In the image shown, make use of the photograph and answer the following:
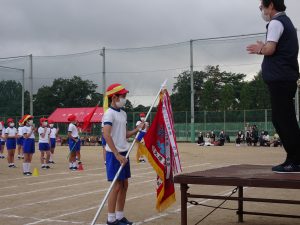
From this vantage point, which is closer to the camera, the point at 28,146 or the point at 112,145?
the point at 112,145

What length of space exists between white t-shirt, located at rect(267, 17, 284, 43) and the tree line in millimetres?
50690

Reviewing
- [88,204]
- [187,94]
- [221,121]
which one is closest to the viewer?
[88,204]

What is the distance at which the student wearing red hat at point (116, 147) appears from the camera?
7195mm

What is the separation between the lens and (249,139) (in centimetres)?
3984

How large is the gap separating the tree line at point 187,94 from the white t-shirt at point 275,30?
166 ft

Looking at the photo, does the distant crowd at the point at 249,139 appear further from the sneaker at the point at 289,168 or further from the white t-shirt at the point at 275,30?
the white t-shirt at the point at 275,30

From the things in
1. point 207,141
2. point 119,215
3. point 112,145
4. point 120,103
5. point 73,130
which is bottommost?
point 119,215

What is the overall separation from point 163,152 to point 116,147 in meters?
0.73

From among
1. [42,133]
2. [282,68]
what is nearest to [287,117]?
[282,68]

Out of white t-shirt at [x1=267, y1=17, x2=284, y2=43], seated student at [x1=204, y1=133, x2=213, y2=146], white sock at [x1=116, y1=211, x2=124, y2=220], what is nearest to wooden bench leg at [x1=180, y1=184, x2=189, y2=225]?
white sock at [x1=116, y1=211, x2=124, y2=220]

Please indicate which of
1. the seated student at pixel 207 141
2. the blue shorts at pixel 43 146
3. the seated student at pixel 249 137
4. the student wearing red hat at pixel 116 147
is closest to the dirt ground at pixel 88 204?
the student wearing red hat at pixel 116 147

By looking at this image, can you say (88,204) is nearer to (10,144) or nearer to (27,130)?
(27,130)

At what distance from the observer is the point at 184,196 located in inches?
248

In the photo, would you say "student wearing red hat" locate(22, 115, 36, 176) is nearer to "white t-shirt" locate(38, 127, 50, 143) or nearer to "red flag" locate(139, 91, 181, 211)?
"white t-shirt" locate(38, 127, 50, 143)
